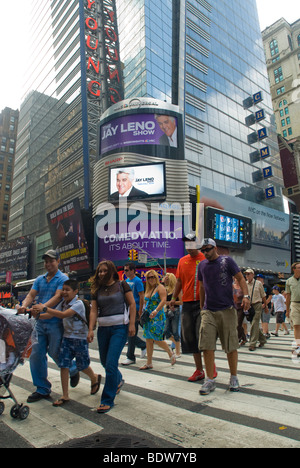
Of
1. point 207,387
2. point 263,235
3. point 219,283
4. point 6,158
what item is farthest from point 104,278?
point 6,158

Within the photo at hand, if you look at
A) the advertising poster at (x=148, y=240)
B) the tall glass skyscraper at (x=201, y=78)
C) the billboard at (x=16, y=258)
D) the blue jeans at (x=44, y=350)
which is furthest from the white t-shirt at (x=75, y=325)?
the billboard at (x=16, y=258)

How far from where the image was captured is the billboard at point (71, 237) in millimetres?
35156

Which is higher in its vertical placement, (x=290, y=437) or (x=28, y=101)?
(x=28, y=101)

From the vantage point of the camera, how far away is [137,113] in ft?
108

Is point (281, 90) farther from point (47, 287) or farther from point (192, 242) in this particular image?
point (47, 287)

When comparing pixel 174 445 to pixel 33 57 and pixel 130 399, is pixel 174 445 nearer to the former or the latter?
pixel 130 399

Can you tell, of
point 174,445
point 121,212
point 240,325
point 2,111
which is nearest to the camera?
point 174,445

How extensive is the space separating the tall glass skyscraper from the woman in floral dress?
31.8 meters

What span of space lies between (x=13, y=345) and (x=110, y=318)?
1.11 metres

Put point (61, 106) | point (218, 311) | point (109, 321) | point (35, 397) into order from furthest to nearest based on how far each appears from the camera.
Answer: point (61, 106)
point (218, 311)
point (35, 397)
point (109, 321)

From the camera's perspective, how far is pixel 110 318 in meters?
3.69

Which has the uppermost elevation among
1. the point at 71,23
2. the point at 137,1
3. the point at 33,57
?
the point at 33,57
